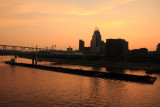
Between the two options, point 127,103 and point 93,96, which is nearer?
point 127,103

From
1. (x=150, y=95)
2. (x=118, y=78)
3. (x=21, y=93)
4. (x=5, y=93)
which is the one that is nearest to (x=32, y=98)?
(x=21, y=93)

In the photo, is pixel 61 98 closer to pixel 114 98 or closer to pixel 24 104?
pixel 24 104

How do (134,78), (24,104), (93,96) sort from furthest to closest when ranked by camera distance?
(134,78) < (93,96) < (24,104)

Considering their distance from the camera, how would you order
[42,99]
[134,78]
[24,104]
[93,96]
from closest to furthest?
[24,104] → [42,99] → [93,96] → [134,78]

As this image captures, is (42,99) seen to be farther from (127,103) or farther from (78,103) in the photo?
(127,103)

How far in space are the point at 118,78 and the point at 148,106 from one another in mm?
34920

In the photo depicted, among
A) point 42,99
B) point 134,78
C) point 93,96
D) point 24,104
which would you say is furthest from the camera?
point 134,78

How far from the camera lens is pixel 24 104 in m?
31.2

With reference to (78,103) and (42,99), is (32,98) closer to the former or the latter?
(42,99)

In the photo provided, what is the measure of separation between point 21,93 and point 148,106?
27205 millimetres

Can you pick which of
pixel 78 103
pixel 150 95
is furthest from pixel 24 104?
pixel 150 95

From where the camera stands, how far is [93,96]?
3819 centimetres

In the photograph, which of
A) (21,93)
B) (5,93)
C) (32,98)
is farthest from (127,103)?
(5,93)

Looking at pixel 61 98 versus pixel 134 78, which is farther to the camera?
pixel 134 78
